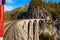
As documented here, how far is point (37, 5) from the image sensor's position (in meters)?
11.2

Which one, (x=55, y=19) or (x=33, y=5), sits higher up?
(x=33, y=5)

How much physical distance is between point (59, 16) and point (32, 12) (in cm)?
151

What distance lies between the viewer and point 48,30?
962 centimetres

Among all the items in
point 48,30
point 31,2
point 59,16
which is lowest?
point 48,30

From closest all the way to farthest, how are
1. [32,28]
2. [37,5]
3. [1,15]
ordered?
[1,15], [32,28], [37,5]

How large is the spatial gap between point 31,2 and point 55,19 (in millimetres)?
2312

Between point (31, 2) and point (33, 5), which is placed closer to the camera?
point (33, 5)

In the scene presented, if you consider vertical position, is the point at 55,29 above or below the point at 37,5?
below

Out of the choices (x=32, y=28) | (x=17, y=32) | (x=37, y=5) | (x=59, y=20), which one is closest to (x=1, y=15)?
(x=17, y=32)

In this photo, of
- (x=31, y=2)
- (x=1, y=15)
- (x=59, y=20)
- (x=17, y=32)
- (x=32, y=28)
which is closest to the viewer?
(x=1, y=15)

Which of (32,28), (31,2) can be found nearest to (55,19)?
(31,2)

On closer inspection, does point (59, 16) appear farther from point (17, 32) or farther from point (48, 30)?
point (17, 32)

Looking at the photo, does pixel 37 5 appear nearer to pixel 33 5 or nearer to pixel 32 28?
pixel 33 5

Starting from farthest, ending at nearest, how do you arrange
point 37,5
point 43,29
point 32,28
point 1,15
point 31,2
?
1. point 31,2
2. point 37,5
3. point 43,29
4. point 32,28
5. point 1,15
